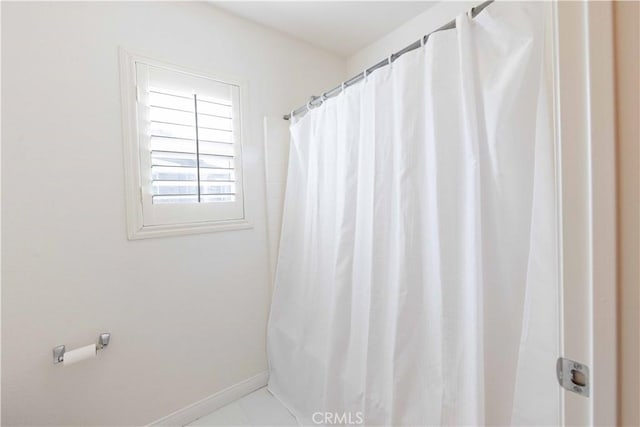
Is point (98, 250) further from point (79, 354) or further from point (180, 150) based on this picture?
point (180, 150)

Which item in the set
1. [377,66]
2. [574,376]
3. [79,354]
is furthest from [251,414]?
[377,66]

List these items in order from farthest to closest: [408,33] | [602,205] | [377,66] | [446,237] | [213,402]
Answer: [408,33] < [213,402] < [377,66] < [446,237] < [602,205]

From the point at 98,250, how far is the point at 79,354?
427mm

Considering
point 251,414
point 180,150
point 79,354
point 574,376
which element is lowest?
point 251,414

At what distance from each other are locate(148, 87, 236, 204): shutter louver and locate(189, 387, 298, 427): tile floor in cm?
119

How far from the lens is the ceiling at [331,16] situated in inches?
59.9

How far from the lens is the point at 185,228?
1.42m

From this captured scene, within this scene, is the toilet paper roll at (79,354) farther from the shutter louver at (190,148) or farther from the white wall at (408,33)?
the white wall at (408,33)

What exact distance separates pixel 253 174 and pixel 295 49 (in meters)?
0.93

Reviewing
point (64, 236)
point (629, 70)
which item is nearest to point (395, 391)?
point (629, 70)

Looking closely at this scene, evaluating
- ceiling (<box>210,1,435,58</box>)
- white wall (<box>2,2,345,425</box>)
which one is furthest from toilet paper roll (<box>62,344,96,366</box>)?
ceiling (<box>210,1,435,58</box>)

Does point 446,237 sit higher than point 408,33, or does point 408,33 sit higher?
point 408,33

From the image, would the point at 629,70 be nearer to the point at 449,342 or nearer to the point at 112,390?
the point at 449,342

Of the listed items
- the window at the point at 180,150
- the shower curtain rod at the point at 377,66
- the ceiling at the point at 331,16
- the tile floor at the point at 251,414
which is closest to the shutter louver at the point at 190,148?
the window at the point at 180,150
